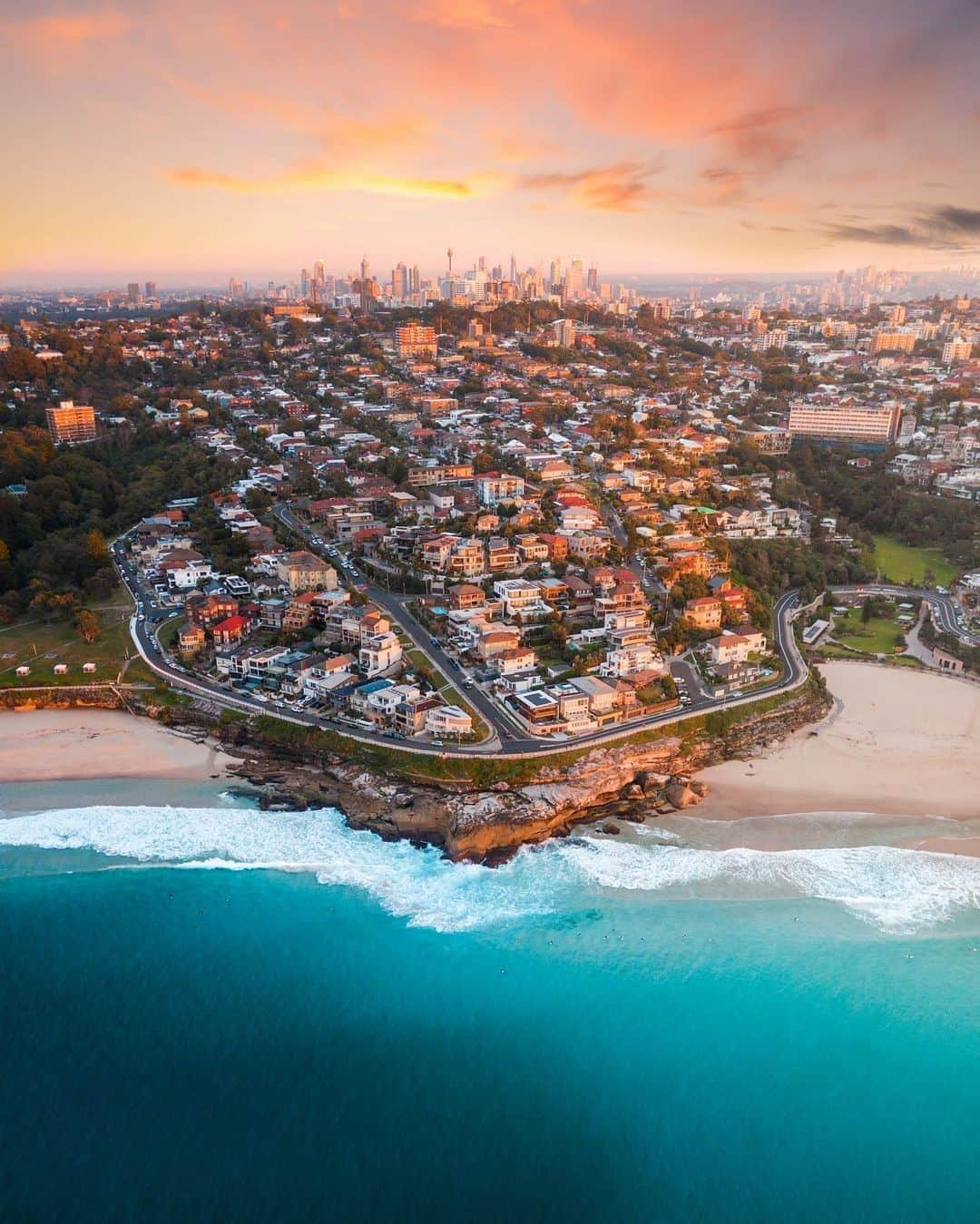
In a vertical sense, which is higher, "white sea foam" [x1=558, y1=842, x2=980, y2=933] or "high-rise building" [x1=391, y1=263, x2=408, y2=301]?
"high-rise building" [x1=391, y1=263, x2=408, y2=301]

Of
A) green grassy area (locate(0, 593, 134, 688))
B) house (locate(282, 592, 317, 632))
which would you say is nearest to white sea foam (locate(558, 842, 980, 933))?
house (locate(282, 592, 317, 632))

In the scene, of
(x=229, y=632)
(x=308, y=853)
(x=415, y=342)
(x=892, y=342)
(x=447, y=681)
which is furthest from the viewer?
(x=892, y=342)

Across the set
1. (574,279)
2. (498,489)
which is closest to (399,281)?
(574,279)

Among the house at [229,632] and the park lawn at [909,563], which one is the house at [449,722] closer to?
the house at [229,632]

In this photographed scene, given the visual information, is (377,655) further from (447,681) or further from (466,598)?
(466,598)

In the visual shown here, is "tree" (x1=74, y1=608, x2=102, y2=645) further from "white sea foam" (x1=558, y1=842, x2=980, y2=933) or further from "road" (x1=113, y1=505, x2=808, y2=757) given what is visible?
"white sea foam" (x1=558, y1=842, x2=980, y2=933)

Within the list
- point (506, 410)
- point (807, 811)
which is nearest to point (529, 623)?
point (807, 811)

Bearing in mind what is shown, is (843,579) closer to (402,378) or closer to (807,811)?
(807,811)
